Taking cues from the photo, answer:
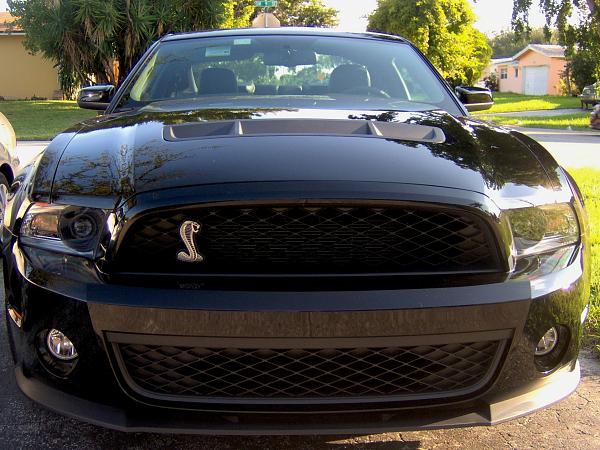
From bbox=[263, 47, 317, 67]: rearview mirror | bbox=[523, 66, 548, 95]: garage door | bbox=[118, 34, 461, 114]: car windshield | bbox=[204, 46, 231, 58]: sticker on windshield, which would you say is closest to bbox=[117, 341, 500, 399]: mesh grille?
bbox=[118, 34, 461, 114]: car windshield

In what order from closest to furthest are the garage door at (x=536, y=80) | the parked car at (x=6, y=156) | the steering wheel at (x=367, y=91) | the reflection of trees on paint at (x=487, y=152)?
1. the reflection of trees on paint at (x=487, y=152)
2. the steering wheel at (x=367, y=91)
3. the parked car at (x=6, y=156)
4. the garage door at (x=536, y=80)

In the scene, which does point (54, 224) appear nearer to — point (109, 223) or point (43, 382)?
point (109, 223)

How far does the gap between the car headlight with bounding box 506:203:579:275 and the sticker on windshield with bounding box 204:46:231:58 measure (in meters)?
2.17

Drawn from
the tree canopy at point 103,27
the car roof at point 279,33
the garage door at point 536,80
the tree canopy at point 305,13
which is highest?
the tree canopy at point 305,13

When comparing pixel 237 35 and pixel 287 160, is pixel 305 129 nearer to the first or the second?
pixel 287 160

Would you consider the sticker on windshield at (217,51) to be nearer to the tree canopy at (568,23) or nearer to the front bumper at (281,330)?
the front bumper at (281,330)

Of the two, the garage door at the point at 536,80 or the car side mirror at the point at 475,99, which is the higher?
the car side mirror at the point at 475,99

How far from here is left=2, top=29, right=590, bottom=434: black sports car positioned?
182cm

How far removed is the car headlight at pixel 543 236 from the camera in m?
1.99

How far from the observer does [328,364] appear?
188cm

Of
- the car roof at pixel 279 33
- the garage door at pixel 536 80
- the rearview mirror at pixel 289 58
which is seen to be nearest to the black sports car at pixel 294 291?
the rearview mirror at pixel 289 58

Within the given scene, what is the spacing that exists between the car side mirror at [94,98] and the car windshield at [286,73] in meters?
0.39

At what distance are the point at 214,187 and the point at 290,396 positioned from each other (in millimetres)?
669

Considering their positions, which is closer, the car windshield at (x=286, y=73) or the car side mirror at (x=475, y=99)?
the car windshield at (x=286, y=73)
